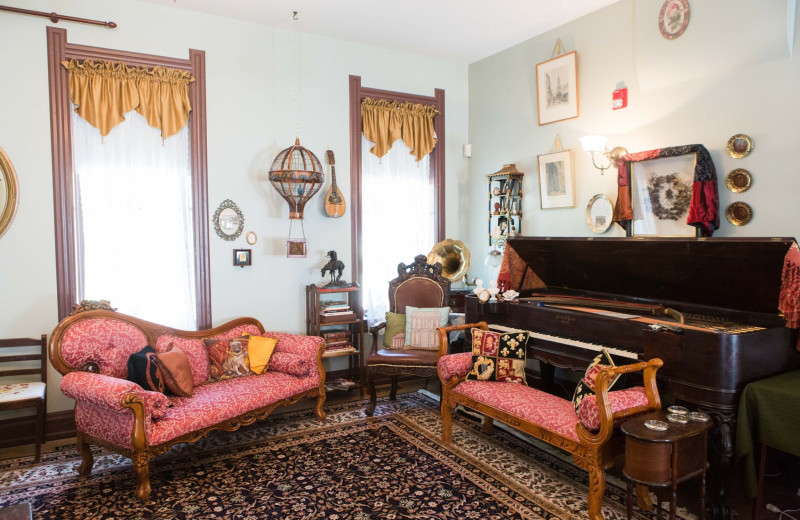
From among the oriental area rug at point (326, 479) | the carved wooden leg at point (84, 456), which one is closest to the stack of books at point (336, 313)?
the oriental area rug at point (326, 479)

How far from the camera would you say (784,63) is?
306 cm

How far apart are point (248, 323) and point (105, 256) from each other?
1175mm

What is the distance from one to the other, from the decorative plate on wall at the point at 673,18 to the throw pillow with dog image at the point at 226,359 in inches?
148

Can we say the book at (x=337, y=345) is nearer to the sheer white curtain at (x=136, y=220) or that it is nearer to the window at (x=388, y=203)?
the window at (x=388, y=203)

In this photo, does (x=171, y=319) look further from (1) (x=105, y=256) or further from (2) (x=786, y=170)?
(2) (x=786, y=170)

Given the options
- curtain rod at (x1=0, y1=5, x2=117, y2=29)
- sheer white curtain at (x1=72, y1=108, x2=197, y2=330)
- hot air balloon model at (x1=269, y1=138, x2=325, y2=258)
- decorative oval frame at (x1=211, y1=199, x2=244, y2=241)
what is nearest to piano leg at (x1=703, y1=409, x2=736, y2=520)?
hot air balloon model at (x1=269, y1=138, x2=325, y2=258)

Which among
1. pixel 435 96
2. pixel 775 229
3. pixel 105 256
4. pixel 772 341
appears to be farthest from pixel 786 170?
pixel 105 256

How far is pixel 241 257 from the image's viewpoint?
14.5 ft

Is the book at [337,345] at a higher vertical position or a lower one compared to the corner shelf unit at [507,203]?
lower

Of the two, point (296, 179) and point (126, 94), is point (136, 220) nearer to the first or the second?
point (126, 94)

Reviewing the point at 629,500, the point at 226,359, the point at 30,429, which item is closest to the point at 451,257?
the point at 226,359

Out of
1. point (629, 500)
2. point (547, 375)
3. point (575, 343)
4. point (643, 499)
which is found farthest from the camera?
point (547, 375)

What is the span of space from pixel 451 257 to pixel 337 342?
135 cm

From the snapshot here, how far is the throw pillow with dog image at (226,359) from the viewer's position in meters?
3.88
